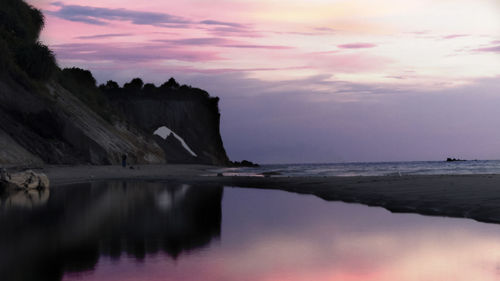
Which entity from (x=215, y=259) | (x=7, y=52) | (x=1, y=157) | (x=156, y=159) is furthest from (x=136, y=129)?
(x=215, y=259)

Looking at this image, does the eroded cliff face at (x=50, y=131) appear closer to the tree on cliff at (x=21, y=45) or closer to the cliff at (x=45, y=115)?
the cliff at (x=45, y=115)

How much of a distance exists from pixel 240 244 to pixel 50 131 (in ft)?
178

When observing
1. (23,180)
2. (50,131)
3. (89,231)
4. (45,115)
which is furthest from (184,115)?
(89,231)

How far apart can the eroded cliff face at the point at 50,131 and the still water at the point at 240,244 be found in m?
34.4

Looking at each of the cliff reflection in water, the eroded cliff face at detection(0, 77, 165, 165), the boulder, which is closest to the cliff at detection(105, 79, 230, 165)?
the eroded cliff face at detection(0, 77, 165, 165)

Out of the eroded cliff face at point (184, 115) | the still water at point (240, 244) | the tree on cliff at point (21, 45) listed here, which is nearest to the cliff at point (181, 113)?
the eroded cliff face at point (184, 115)

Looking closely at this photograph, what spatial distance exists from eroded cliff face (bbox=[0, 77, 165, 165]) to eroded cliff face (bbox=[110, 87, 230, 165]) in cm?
5098

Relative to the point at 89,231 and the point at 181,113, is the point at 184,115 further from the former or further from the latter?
the point at 89,231

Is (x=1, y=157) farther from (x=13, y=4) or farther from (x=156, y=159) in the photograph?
(x=156, y=159)

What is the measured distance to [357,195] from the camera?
26.6 m

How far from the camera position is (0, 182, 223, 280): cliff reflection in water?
10992 mm

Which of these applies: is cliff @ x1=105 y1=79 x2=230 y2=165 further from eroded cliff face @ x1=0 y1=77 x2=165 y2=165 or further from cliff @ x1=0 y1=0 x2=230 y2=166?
eroded cliff face @ x1=0 y1=77 x2=165 y2=165

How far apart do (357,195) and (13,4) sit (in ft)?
203

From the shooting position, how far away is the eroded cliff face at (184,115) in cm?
12950
